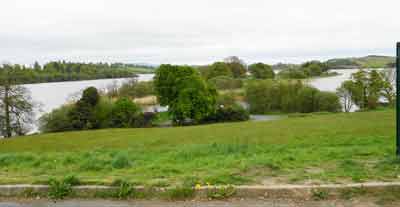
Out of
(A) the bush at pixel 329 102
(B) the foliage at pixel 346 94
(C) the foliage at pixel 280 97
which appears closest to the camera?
(A) the bush at pixel 329 102

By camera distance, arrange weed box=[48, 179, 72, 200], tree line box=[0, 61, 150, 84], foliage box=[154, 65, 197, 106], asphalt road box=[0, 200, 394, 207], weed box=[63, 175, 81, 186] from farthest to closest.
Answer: tree line box=[0, 61, 150, 84] → foliage box=[154, 65, 197, 106] → weed box=[63, 175, 81, 186] → weed box=[48, 179, 72, 200] → asphalt road box=[0, 200, 394, 207]

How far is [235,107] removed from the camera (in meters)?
43.1

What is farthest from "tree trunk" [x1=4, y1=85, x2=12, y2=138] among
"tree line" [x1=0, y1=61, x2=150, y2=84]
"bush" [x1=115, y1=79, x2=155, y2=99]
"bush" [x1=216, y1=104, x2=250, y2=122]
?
"bush" [x1=216, y1=104, x2=250, y2=122]

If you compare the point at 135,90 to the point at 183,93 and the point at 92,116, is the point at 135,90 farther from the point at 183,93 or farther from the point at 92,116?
the point at 183,93

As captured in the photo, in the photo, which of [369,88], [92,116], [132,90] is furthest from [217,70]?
[92,116]

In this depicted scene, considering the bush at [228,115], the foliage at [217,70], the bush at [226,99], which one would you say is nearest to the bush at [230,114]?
the bush at [228,115]

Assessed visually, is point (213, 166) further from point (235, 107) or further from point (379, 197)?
point (235, 107)

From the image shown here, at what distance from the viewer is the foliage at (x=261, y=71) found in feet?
249

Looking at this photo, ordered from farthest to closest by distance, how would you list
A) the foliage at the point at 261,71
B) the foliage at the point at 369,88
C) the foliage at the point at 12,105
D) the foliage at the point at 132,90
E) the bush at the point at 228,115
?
the foliage at the point at 261,71, the foliage at the point at 132,90, the foliage at the point at 369,88, the bush at the point at 228,115, the foliage at the point at 12,105

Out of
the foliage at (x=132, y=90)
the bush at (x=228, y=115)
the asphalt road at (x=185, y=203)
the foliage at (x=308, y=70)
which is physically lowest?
the bush at (x=228, y=115)

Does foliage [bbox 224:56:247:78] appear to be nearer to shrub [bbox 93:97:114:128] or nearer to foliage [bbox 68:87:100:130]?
shrub [bbox 93:97:114:128]

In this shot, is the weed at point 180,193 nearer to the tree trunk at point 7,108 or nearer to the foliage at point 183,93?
the foliage at point 183,93

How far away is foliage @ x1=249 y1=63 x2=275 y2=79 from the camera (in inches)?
2983

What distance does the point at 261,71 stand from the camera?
77875mm
